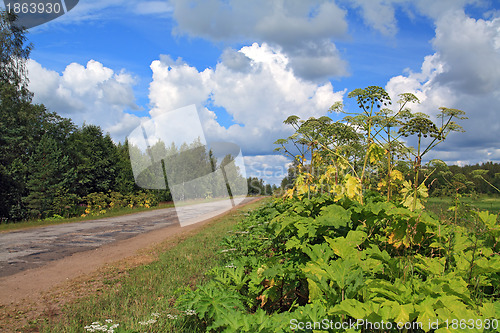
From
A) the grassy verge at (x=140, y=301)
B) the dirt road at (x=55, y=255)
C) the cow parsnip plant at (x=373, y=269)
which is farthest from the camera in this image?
the dirt road at (x=55, y=255)

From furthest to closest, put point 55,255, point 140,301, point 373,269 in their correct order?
point 55,255 → point 140,301 → point 373,269

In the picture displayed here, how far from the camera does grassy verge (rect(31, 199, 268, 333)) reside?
11.4ft

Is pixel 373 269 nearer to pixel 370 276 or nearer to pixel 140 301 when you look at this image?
pixel 370 276

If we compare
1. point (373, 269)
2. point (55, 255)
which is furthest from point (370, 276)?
point (55, 255)

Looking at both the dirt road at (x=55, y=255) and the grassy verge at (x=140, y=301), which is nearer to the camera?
the grassy verge at (x=140, y=301)

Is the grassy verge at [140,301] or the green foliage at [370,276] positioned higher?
the green foliage at [370,276]

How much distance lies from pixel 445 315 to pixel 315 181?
13.0 feet

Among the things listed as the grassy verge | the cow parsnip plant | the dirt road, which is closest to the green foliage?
the cow parsnip plant

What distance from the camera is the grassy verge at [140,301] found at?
11.4 feet

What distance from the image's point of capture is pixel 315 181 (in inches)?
217

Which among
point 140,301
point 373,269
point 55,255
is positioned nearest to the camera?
point 373,269

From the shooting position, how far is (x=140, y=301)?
4555mm

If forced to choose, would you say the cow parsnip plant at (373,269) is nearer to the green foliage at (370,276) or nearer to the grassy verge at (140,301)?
the green foliage at (370,276)

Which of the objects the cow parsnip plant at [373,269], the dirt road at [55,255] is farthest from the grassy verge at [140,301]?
the dirt road at [55,255]
